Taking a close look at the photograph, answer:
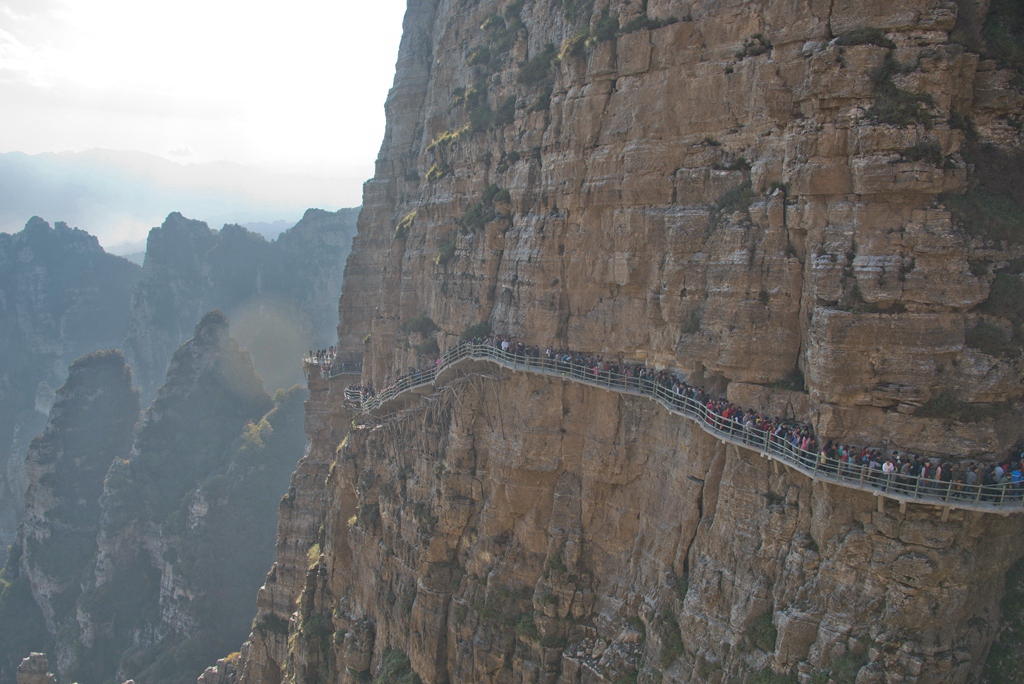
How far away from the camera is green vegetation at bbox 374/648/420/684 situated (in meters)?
28.5

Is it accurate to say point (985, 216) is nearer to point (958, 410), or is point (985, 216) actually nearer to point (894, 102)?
point (894, 102)

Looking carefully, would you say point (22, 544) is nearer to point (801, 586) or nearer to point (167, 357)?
point (167, 357)

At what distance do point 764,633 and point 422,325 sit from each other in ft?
66.0

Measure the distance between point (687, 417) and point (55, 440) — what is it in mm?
71304

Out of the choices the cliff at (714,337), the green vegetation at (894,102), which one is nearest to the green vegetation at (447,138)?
the cliff at (714,337)

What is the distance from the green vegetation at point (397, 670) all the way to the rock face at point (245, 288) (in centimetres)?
7719

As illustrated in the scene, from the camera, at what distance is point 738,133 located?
1950 centimetres

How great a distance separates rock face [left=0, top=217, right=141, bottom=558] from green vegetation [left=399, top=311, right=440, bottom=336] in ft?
287

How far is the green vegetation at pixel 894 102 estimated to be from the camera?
1614cm

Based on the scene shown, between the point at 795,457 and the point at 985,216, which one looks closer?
the point at 985,216

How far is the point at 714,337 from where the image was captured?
19.3 m

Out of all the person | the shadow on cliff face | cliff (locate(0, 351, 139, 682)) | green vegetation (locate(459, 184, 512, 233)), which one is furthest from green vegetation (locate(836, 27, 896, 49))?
the shadow on cliff face

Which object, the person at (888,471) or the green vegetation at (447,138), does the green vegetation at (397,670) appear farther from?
the green vegetation at (447,138)

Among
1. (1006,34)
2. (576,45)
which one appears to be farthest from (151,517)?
(1006,34)
